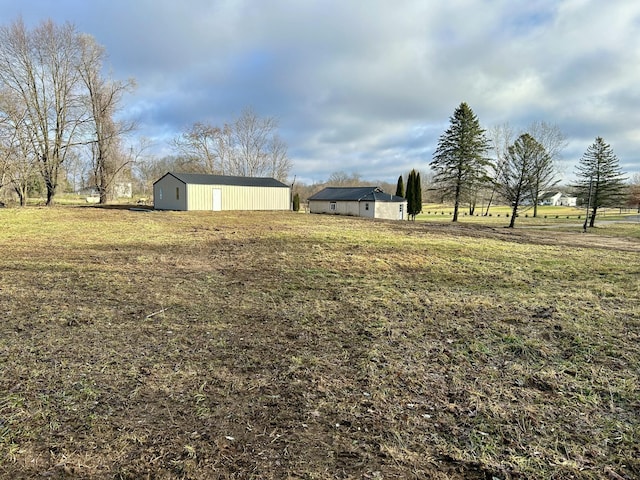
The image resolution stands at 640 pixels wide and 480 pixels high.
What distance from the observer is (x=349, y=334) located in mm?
4352

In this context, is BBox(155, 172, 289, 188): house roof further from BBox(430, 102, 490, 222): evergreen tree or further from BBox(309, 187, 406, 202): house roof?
BBox(430, 102, 490, 222): evergreen tree

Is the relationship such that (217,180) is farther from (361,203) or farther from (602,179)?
(602,179)

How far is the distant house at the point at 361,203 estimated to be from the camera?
36188 millimetres

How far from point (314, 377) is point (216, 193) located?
2826 centimetres

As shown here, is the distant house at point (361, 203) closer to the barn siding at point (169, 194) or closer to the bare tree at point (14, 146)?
the barn siding at point (169, 194)

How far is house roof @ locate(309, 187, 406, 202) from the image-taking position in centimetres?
3650

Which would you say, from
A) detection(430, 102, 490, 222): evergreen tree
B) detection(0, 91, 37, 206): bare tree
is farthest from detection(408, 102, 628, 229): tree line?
detection(0, 91, 37, 206): bare tree

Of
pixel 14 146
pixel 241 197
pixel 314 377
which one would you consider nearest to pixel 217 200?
pixel 241 197

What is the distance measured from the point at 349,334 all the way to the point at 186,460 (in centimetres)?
249

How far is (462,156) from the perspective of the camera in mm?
32438

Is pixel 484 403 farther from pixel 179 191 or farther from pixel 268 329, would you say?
pixel 179 191

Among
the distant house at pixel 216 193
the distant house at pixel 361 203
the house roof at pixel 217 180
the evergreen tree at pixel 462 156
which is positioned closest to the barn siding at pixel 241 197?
the distant house at pixel 216 193

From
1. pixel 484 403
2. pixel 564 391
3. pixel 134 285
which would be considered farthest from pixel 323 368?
pixel 134 285

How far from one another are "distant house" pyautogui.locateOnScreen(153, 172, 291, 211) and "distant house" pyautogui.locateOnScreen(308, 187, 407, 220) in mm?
6308
